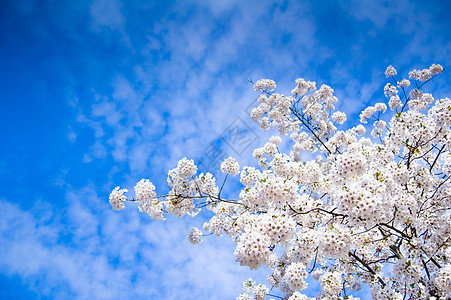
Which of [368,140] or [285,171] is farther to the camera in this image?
[368,140]

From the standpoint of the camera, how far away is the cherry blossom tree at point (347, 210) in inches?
223

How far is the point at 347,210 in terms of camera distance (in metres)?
5.82

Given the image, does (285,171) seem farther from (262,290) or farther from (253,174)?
(262,290)

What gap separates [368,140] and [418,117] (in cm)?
569

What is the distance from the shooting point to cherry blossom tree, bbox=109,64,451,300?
5656 millimetres

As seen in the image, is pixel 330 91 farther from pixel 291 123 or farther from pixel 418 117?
pixel 418 117

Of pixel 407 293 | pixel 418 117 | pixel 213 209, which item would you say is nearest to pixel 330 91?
pixel 418 117

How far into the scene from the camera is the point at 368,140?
44.3ft

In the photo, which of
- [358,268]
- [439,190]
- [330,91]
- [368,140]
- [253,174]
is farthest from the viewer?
[330,91]

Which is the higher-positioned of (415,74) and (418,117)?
(415,74)

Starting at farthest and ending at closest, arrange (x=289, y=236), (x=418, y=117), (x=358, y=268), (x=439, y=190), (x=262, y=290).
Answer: (x=262, y=290), (x=358, y=268), (x=439, y=190), (x=418, y=117), (x=289, y=236)

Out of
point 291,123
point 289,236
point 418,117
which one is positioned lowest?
point 289,236

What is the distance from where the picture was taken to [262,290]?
11141 millimetres

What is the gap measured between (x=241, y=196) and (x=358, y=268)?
5970 millimetres
